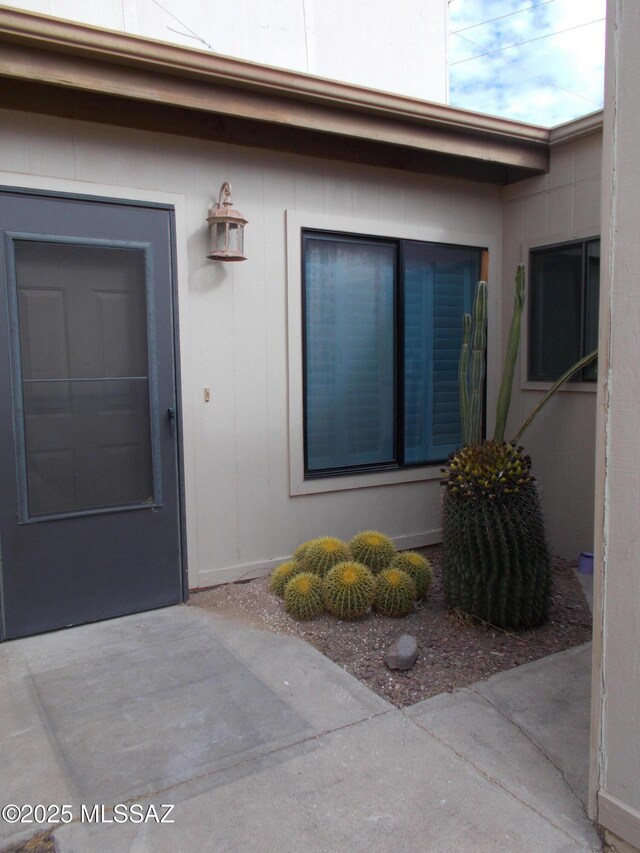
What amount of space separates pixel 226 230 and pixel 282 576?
1.99m

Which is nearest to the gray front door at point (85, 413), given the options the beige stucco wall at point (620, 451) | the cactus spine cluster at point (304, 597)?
the cactus spine cluster at point (304, 597)

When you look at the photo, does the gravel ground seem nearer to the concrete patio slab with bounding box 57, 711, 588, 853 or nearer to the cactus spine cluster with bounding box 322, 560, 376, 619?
the cactus spine cluster with bounding box 322, 560, 376, 619

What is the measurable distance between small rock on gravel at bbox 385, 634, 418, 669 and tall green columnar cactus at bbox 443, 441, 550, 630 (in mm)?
525

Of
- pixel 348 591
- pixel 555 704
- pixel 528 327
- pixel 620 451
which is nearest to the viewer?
pixel 620 451

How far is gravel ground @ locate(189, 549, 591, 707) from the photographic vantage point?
296 cm

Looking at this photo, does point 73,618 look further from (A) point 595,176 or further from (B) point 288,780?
(A) point 595,176

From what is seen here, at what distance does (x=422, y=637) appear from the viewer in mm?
3377

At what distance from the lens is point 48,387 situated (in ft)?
11.1

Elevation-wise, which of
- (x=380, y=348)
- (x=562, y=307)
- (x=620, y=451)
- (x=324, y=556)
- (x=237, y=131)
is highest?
(x=237, y=131)

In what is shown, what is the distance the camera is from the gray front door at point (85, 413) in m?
3.29

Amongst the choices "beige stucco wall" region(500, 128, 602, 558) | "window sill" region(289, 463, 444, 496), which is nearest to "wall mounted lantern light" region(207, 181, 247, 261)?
"window sill" region(289, 463, 444, 496)

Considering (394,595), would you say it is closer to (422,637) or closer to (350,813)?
(422,637)

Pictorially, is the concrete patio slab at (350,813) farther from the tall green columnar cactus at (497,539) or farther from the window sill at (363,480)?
the window sill at (363,480)

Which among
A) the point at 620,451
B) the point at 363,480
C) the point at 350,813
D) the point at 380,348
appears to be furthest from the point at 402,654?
the point at 380,348
